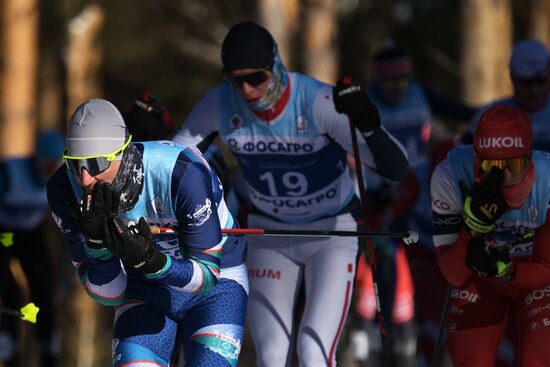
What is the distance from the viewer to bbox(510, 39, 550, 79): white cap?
8627 mm

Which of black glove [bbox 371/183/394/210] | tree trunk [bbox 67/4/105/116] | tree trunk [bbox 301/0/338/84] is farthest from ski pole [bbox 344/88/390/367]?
tree trunk [bbox 67/4/105/116]

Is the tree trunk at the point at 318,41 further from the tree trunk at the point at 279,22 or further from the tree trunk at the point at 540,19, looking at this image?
the tree trunk at the point at 540,19

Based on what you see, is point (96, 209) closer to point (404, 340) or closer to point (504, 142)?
point (504, 142)

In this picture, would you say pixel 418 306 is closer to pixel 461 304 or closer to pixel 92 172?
pixel 461 304

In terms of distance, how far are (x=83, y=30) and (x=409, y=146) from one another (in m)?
11.7

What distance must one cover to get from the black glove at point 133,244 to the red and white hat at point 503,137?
1.83 metres

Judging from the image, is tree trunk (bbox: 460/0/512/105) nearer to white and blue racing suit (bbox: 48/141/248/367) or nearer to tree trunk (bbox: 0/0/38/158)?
tree trunk (bbox: 0/0/38/158)

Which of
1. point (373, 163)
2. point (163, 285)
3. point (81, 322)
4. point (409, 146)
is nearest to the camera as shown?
point (163, 285)

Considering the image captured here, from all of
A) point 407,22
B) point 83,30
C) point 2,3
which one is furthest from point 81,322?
point 407,22

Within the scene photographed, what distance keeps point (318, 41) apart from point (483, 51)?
2.27 m

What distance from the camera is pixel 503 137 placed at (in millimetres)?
6516

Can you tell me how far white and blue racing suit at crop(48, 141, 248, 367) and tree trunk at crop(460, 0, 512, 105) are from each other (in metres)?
9.68

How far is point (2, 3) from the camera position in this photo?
17344 mm

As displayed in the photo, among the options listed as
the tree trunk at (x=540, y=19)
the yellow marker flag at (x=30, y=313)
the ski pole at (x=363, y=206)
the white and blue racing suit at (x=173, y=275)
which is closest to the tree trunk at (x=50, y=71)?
the tree trunk at (x=540, y=19)
